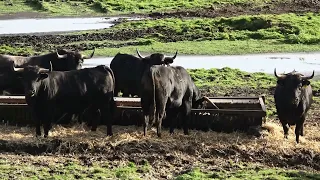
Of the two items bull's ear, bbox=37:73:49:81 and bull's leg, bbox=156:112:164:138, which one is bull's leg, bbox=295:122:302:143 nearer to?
bull's leg, bbox=156:112:164:138

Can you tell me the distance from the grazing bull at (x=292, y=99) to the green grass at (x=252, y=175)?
2062mm

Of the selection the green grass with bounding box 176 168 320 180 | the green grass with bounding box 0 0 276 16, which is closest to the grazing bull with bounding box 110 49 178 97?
the green grass with bounding box 176 168 320 180

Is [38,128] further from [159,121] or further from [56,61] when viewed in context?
[56,61]

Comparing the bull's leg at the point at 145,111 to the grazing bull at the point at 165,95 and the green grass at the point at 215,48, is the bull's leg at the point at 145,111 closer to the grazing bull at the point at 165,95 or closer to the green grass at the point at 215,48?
the grazing bull at the point at 165,95

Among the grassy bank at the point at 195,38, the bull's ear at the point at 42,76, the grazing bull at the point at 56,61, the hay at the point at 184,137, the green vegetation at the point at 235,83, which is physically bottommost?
the grassy bank at the point at 195,38

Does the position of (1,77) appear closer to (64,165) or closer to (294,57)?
(64,165)

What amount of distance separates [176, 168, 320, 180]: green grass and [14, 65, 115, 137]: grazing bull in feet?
9.97

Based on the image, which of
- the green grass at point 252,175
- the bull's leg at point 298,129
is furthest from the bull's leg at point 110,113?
the bull's leg at point 298,129

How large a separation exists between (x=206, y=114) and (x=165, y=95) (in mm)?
1266

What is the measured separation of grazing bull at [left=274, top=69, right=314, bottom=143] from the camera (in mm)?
12539

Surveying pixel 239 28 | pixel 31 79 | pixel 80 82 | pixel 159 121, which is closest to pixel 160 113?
pixel 159 121

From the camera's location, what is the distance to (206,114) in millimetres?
13422

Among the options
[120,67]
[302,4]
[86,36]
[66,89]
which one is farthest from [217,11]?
[66,89]

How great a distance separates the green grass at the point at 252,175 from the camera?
33.8 feet
